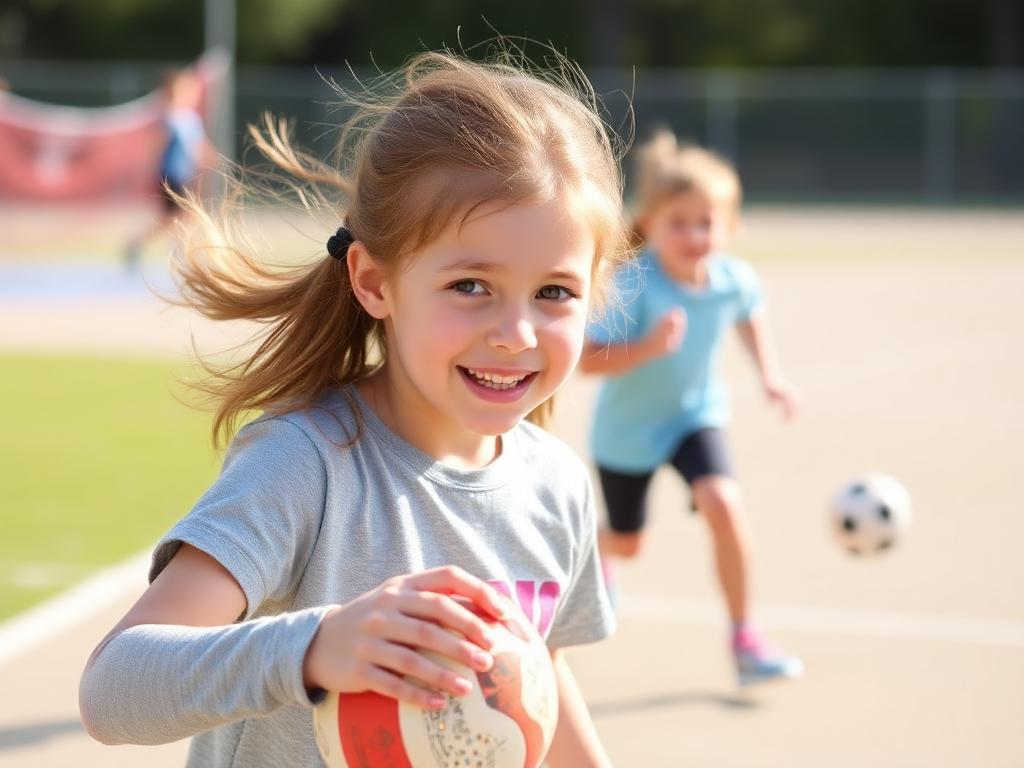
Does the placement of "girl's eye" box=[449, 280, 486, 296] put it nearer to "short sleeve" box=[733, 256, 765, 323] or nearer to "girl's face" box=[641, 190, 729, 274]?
"girl's face" box=[641, 190, 729, 274]

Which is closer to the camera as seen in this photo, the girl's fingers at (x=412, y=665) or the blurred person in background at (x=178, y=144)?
the girl's fingers at (x=412, y=665)

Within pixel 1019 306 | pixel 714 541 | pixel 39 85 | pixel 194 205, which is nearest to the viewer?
pixel 194 205

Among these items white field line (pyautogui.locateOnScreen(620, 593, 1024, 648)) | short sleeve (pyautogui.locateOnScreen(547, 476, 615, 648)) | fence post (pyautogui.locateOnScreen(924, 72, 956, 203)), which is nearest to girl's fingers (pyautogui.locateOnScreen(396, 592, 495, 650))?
short sleeve (pyautogui.locateOnScreen(547, 476, 615, 648))

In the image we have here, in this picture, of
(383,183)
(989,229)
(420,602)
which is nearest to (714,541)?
(383,183)

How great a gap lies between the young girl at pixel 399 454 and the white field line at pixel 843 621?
2935 mm

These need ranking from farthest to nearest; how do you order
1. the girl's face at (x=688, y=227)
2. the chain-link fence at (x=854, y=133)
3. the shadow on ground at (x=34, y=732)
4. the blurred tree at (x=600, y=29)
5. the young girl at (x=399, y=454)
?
the blurred tree at (x=600, y=29), the chain-link fence at (x=854, y=133), the girl's face at (x=688, y=227), the shadow on ground at (x=34, y=732), the young girl at (x=399, y=454)

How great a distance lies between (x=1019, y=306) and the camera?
15.4 meters

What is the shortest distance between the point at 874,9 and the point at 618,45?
6664mm

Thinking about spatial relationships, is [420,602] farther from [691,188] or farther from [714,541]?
[691,188]

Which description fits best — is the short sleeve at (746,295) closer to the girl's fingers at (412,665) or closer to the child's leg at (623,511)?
the child's leg at (623,511)

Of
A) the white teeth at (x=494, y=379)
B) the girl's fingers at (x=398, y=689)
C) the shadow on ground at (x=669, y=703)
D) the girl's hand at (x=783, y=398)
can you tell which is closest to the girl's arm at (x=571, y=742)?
the white teeth at (x=494, y=379)

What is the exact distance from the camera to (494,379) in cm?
233

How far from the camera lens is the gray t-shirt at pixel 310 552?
1.89 meters

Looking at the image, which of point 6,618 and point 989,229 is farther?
point 989,229
